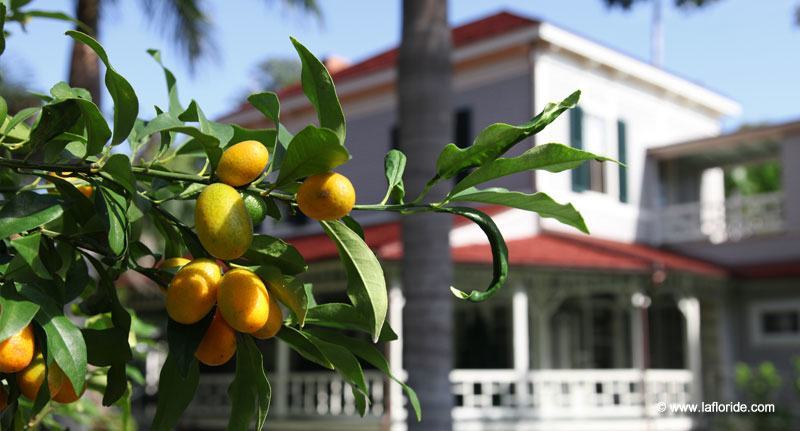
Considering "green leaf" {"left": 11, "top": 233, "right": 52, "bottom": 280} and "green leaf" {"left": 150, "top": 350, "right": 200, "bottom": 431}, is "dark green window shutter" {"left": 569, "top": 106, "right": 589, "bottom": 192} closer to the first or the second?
"green leaf" {"left": 150, "top": 350, "right": 200, "bottom": 431}

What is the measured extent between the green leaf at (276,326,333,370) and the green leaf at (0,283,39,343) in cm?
39

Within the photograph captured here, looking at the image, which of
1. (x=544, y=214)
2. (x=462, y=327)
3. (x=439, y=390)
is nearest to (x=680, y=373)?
(x=462, y=327)

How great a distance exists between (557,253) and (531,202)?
47.3ft

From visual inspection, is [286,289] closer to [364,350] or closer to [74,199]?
[364,350]

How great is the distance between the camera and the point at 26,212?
4.45 ft

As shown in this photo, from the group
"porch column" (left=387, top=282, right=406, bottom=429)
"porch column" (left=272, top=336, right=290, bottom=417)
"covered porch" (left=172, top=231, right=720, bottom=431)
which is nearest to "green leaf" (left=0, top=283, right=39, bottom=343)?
"porch column" (left=387, top=282, right=406, bottom=429)

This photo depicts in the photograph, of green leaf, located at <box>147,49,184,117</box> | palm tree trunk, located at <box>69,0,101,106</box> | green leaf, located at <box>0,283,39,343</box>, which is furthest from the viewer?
palm tree trunk, located at <box>69,0,101,106</box>

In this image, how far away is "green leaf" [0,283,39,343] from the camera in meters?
1.14

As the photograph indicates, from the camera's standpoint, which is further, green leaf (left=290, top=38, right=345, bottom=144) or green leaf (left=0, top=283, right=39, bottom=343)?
green leaf (left=290, top=38, right=345, bottom=144)

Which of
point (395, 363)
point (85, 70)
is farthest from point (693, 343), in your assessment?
point (85, 70)

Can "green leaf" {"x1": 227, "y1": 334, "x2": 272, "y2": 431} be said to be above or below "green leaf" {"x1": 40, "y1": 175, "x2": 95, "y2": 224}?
below

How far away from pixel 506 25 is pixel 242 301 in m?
17.7

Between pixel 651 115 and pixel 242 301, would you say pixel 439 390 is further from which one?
pixel 651 115

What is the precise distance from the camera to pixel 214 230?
119cm
